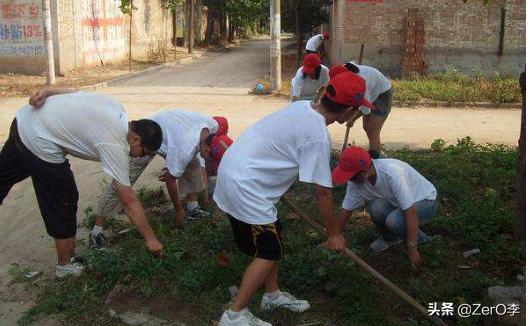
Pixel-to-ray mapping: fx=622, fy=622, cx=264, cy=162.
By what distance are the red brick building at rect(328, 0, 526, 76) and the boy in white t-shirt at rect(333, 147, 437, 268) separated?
41.0ft

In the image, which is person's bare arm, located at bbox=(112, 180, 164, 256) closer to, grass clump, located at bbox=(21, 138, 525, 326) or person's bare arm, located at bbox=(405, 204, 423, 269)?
grass clump, located at bbox=(21, 138, 525, 326)

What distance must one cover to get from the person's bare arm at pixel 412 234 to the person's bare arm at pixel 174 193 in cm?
185

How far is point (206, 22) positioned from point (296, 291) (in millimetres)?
35488

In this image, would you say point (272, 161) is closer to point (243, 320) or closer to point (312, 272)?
point (243, 320)

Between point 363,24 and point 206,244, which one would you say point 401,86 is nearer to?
point 363,24

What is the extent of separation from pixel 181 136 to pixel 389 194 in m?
1.60

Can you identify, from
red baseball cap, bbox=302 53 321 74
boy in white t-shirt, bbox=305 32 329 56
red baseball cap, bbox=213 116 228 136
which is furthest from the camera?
boy in white t-shirt, bbox=305 32 329 56

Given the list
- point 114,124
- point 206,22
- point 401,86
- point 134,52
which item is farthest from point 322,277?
point 206,22

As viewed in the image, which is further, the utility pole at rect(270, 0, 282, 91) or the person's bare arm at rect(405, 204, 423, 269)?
the utility pole at rect(270, 0, 282, 91)

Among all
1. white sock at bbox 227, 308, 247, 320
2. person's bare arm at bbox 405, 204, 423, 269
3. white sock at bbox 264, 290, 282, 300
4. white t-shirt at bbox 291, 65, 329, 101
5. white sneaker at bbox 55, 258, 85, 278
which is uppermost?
white t-shirt at bbox 291, 65, 329, 101

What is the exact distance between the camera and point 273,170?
3377 millimetres

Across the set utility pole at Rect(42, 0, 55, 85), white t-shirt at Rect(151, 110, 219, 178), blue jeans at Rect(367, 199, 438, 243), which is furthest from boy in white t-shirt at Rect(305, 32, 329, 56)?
utility pole at Rect(42, 0, 55, 85)

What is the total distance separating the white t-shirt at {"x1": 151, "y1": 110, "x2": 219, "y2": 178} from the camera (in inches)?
182

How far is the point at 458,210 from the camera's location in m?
5.57
